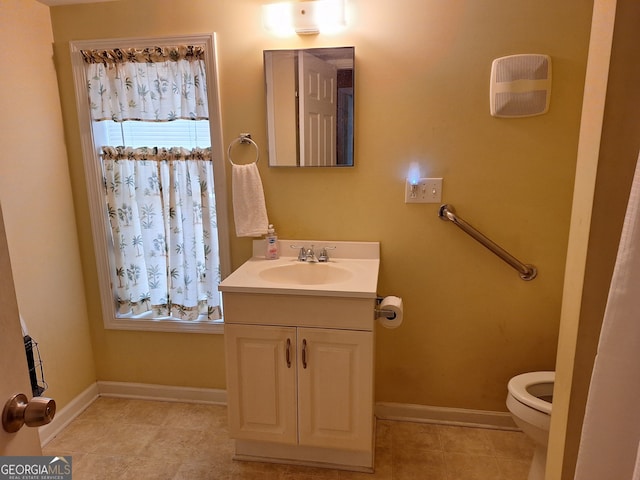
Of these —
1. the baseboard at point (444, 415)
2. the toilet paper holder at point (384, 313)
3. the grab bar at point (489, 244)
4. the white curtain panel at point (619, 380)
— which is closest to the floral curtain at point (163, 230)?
the toilet paper holder at point (384, 313)

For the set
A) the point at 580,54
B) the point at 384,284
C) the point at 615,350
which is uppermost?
the point at 580,54

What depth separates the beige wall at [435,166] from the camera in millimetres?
1854

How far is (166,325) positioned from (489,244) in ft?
5.64

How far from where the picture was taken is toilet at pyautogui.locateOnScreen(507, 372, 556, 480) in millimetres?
1627

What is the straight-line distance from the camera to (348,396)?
178 cm

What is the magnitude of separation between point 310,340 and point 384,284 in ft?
1.87

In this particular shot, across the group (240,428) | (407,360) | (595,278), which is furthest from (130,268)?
(595,278)

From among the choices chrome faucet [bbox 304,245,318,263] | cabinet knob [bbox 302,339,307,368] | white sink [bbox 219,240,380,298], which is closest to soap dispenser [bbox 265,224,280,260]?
white sink [bbox 219,240,380,298]

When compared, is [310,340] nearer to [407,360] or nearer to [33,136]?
[407,360]

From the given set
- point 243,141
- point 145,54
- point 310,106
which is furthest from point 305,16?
point 145,54

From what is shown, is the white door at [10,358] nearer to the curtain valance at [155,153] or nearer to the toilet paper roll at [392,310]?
the toilet paper roll at [392,310]

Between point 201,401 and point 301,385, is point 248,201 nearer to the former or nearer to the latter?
point 301,385

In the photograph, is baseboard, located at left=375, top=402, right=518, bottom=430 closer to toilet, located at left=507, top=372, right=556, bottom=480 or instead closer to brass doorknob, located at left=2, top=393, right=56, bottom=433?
toilet, located at left=507, top=372, right=556, bottom=480

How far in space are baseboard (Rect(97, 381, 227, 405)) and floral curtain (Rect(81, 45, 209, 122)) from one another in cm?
147
